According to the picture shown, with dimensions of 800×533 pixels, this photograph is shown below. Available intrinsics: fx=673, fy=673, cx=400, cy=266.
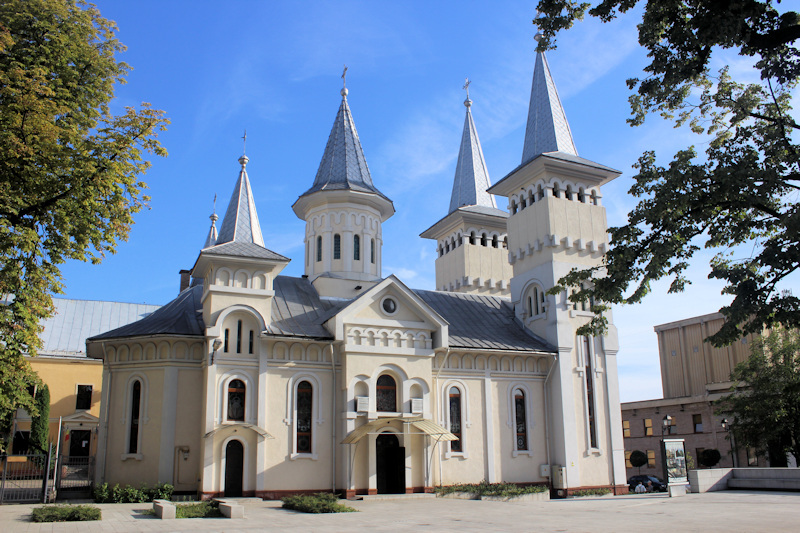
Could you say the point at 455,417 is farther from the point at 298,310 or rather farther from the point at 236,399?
the point at 236,399

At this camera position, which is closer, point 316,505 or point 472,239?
point 316,505

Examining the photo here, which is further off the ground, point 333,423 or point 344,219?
point 344,219

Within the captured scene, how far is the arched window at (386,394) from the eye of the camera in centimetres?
2583

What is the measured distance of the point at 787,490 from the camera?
26.4 m

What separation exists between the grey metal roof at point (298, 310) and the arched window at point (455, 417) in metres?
5.86

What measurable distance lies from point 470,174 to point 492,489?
21.4 meters

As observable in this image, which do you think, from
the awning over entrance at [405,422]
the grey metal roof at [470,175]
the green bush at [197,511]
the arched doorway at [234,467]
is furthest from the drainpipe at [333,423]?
the grey metal roof at [470,175]

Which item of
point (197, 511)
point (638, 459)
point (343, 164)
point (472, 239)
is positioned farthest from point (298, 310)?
point (638, 459)

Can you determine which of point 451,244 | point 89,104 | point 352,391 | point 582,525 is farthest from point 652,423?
point 89,104

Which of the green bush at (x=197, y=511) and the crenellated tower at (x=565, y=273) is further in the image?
the crenellated tower at (x=565, y=273)

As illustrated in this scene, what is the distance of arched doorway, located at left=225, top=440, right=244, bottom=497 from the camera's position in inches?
931

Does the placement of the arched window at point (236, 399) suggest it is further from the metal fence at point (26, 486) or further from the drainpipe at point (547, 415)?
the drainpipe at point (547, 415)

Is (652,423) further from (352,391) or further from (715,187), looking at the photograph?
(715,187)

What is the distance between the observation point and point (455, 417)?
90.3ft
